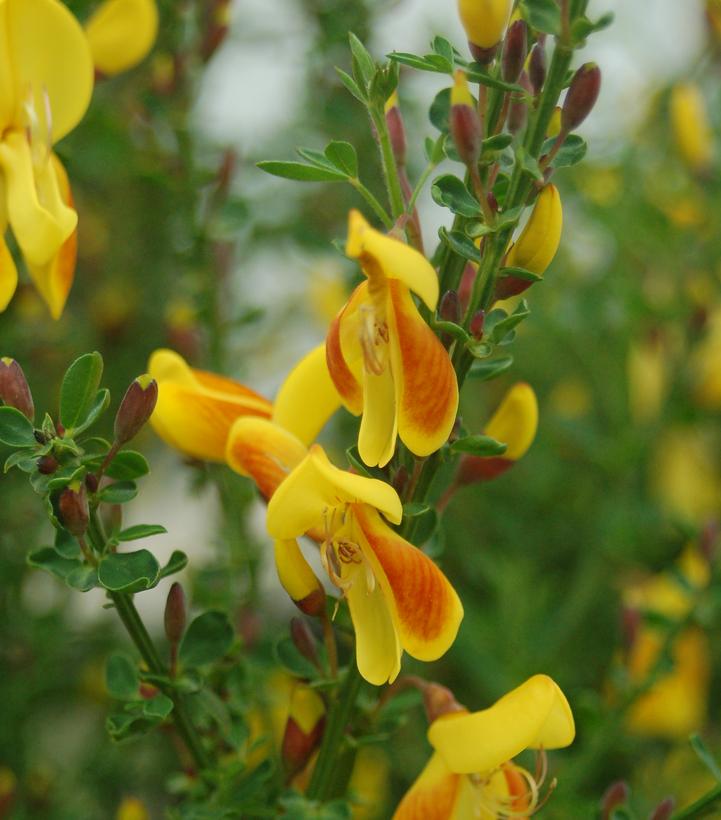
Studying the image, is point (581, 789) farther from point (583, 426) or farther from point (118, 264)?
point (118, 264)

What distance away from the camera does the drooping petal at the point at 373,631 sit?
437mm

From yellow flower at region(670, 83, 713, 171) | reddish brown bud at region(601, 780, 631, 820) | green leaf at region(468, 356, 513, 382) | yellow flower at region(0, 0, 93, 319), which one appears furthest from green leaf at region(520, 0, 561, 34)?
yellow flower at region(670, 83, 713, 171)

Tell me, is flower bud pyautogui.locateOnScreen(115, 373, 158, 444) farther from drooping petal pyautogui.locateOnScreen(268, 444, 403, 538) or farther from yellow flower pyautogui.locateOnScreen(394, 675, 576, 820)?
yellow flower pyautogui.locateOnScreen(394, 675, 576, 820)

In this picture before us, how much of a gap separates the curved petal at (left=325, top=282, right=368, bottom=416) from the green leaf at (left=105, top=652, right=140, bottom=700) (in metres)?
0.15

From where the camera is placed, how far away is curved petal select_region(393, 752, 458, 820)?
47cm

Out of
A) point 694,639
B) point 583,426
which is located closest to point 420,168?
point 583,426

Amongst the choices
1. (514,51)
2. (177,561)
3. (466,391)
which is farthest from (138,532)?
(466,391)

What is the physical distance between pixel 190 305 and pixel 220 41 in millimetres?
224

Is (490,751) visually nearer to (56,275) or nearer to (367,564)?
(367,564)

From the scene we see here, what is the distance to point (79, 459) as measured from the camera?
43 cm

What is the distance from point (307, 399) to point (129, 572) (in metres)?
0.12

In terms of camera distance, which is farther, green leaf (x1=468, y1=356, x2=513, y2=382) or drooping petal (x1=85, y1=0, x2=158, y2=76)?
drooping petal (x1=85, y1=0, x2=158, y2=76)

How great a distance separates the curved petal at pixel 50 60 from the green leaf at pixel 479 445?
0.27 m

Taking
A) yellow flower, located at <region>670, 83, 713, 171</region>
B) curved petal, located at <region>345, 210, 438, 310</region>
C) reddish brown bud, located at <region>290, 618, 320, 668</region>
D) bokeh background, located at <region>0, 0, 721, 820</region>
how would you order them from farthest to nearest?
yellow flower, located at <region>670, 83, 713, 171</region>
bokeh background, located at <region>0, 0, 721, 820</region>
reddish brown bud, located at <region>290, 618, 320, 668</region>
curved petal, located at <region>345, 210, 438, 310</region>
